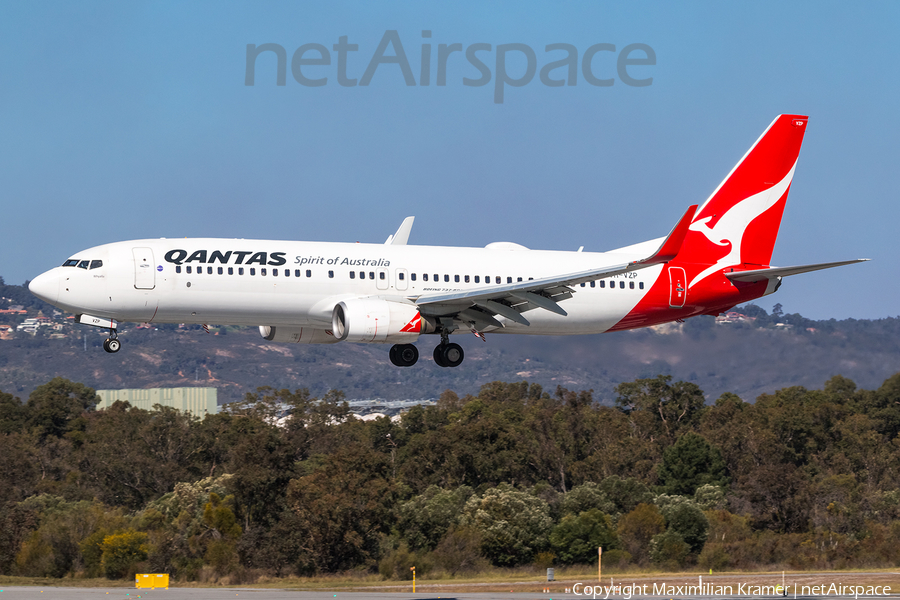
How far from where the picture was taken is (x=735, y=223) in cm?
4781

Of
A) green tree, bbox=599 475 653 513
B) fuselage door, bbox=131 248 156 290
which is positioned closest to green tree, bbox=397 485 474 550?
green tree, bbox=599 475 653 513

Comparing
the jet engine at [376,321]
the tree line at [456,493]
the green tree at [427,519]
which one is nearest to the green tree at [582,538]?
the tree line at [456,493]

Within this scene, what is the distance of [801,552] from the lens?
78750 mm

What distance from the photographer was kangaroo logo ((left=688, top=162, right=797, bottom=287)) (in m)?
47.1

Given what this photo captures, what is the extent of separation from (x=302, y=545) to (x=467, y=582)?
16402 mm

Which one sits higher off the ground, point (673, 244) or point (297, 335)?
point (673, 244)

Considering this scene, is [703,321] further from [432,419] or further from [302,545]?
[302,545]

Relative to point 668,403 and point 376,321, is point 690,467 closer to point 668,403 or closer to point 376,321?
point 668,403

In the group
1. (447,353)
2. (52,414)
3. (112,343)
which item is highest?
(112,343)

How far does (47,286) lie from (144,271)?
335 centimetres

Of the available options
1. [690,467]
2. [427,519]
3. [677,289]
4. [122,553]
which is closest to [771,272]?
[677,289]

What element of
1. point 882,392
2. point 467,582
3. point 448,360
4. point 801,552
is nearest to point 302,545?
point 467,582

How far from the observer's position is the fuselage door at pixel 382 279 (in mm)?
41406

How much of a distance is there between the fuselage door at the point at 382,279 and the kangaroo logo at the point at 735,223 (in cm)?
1309
